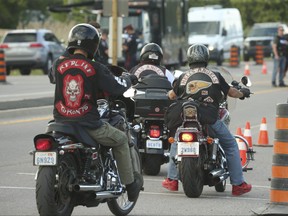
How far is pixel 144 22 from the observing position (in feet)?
125

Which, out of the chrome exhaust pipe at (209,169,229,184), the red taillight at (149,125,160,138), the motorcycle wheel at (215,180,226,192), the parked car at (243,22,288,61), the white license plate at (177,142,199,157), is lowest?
the parked car at (243,22,288,61)

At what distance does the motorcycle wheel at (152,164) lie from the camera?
12.9m

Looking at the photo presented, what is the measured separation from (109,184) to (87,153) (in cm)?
39

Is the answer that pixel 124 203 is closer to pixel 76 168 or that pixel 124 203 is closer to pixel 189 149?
pixel 76 168

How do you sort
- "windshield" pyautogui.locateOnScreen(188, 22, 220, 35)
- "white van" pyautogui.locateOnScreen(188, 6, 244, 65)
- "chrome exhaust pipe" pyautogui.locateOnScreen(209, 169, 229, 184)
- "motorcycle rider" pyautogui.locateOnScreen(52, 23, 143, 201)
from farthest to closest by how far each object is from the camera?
1. "windshield" pyautogui.locateOnScreen(188, 22, 220, 35)
2. "white van" pyautogui.locateOnScreen(188, 6, 244, 65)
3. "chrome exhaust pipe" pyautogui.locateOnScreen(209, 169, 229, 184)
4. "motorcycle rider" pyautogui.locateOnScreen(52, 23, 143, 201)

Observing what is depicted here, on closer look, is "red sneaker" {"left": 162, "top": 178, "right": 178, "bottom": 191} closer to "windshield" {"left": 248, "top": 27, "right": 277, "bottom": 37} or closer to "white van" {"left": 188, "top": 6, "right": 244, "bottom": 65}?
"white van" {"left": 188, "top": 6, "right": 244, "bottom": 65}

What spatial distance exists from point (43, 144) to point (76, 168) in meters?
0.51

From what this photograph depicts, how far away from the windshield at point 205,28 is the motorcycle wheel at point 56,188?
40.8 meters

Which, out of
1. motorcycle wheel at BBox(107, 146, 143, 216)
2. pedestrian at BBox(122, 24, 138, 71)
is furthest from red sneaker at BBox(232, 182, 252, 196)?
pedestrian at BBox(122, 24, 138, 71)

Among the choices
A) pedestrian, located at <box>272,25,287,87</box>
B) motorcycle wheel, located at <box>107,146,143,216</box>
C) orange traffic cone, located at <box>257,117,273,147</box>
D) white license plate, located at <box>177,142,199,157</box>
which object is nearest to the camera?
motorcycle wheel, located at <box>107,146,143,216</box>

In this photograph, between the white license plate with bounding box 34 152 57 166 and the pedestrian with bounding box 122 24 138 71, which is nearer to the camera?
the white license plate with bounding box 34 152 57 166

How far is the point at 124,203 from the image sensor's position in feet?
31.4

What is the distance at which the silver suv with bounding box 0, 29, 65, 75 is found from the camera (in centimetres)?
4025

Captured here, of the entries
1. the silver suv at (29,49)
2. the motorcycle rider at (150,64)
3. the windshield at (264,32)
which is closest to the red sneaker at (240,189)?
the motorcycle rider at (150,64)
